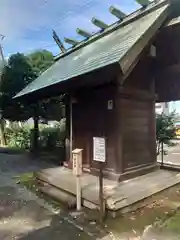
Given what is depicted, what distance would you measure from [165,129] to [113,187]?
389 cm

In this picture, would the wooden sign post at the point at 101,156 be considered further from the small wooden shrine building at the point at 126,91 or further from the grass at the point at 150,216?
the small wooden shrine building at the point at 126,91

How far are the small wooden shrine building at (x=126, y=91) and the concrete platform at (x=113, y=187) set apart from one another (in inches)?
12.6

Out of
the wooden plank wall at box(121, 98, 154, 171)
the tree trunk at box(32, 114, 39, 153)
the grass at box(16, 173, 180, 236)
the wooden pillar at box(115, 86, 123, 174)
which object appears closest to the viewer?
the grass at box(16, 173, 180, 236)

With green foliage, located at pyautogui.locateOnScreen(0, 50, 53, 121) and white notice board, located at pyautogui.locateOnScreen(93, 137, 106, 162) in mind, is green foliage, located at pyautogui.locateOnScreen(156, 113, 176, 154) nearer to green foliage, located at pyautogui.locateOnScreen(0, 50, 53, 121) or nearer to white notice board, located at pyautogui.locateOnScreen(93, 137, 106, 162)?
white notice board, located at pyautogui.locateOnScreen(93, 137, 106, 162)

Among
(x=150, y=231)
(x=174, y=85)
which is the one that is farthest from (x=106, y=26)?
(x=150, y=231)

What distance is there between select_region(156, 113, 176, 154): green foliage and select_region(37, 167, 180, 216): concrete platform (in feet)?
5.89

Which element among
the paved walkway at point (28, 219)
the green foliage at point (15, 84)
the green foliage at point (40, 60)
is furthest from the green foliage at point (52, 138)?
the paved walkway at point (28, 219)

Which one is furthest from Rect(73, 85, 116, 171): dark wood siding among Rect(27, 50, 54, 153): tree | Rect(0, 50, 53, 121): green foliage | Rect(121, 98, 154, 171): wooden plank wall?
Rect(0, 50, 53, 121): green foliage

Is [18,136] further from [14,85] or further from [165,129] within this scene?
[165,129]

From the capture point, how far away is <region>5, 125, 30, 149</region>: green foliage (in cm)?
1490

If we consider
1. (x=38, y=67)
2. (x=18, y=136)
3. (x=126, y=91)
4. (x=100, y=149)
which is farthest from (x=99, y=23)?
(x=18, y=136)

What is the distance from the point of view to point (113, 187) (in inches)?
204

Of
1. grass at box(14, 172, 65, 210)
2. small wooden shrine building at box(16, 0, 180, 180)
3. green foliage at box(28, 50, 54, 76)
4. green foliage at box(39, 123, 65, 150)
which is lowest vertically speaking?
grass at box(14, 172, 65, 210)

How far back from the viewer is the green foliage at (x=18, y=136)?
48.9 ft
